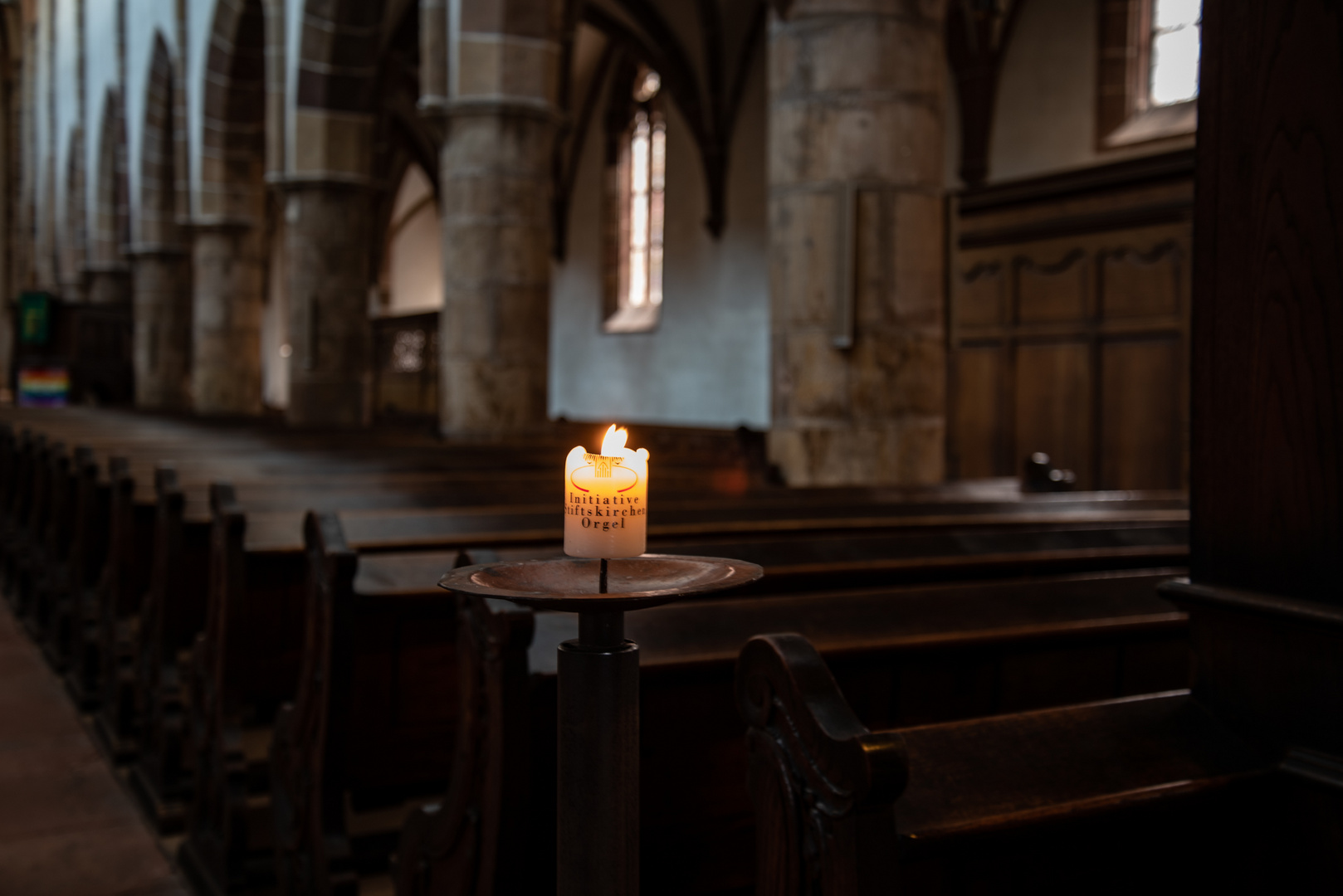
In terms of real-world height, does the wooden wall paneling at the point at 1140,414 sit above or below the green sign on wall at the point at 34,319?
below

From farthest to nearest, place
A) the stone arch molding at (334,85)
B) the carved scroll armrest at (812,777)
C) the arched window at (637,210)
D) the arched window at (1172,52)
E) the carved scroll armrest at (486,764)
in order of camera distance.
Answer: the arched window at (637,210) < the stone arch molding at (334,85) < the arched window at (1172,52) < the carved scroll armrest at (486,764) < the carved scroll armrest at (812,777)

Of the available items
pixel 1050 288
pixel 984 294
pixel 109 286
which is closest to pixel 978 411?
pixel 984 294

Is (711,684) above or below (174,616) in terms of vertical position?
above

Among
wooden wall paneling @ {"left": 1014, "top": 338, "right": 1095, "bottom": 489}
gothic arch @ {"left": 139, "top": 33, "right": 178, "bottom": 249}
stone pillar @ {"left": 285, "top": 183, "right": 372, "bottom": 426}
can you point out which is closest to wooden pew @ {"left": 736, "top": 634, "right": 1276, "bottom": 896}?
wooden wall paneling @ {"left": 1014, "top": 338, "right": 1095, "bottom": 489}

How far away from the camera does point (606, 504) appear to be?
919 mm

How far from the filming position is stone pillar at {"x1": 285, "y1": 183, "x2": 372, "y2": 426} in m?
10.3

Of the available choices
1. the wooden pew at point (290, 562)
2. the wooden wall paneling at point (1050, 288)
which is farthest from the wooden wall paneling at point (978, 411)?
the wooden pew at point (290, 562)

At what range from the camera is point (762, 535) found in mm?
3420

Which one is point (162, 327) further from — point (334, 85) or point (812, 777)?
point (812, 777)

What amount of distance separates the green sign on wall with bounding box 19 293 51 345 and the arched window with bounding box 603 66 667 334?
11.6 meters

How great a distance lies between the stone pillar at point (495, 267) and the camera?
25.3ft

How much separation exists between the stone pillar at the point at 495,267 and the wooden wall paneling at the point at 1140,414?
485 centimetres

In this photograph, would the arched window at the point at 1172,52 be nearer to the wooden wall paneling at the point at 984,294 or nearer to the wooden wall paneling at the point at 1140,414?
the wooden wall paneling at the point at 984,294

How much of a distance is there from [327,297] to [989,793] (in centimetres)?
1014
